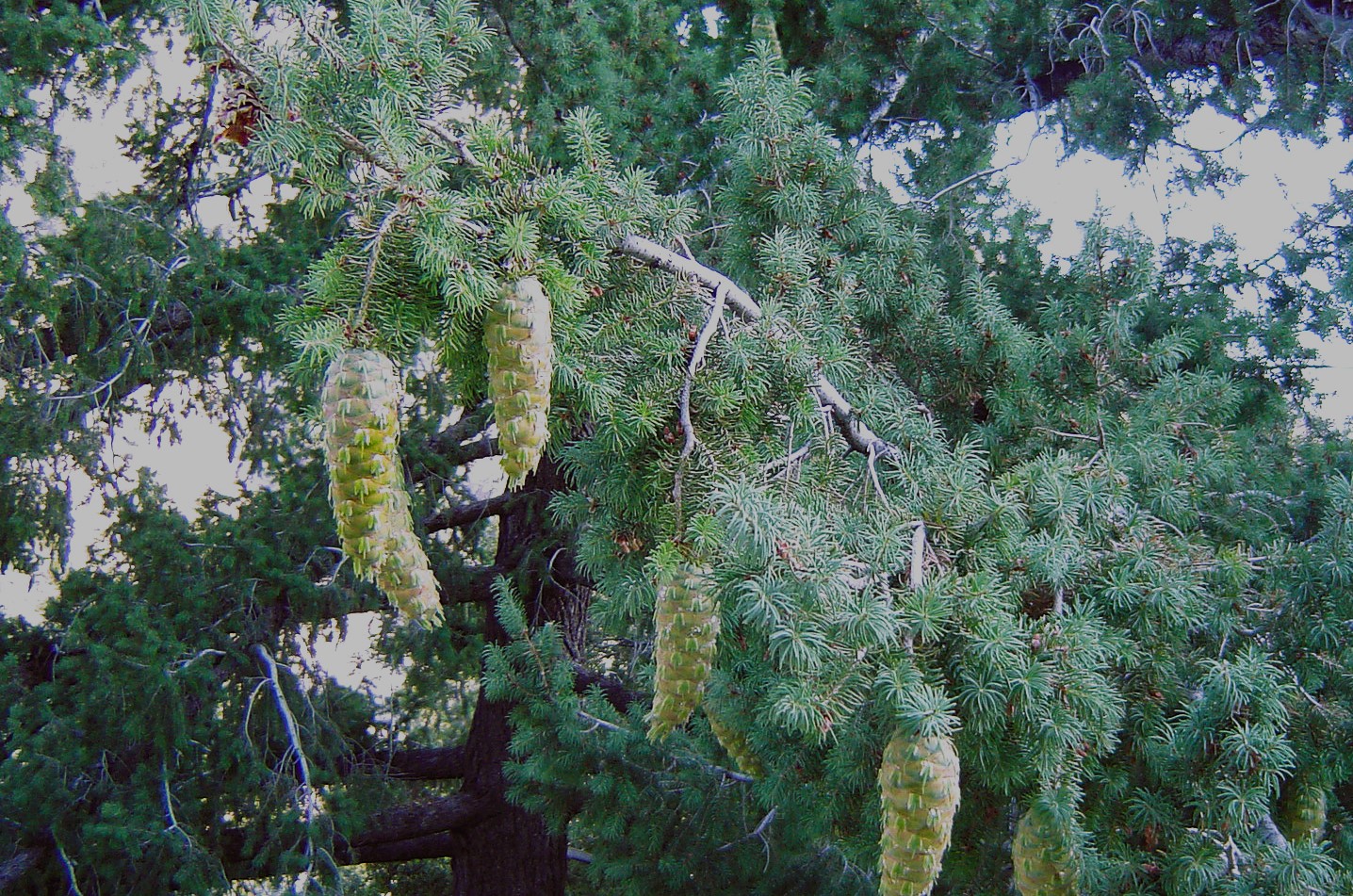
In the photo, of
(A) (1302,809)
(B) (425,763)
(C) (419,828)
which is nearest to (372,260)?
(A) (1302,809)

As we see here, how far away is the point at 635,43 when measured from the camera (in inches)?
191

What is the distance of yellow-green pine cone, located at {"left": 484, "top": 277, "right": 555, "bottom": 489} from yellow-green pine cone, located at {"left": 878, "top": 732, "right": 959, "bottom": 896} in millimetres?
642

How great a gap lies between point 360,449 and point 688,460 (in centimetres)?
69

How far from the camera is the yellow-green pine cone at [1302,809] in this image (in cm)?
216

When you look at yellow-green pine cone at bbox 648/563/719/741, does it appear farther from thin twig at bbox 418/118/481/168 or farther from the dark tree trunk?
the dark tree trunk

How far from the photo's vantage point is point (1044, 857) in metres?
1.84

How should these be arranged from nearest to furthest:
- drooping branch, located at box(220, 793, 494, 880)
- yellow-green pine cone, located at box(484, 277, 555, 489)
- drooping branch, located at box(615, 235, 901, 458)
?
1. yellow-green pine cone, located at box(484, 277, 555, 489)
2. drooping branch, located at box(615, 235, 901, 458)
3. drooping branch, located at box(220, 793, 494, 880)

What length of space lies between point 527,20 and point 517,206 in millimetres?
3166

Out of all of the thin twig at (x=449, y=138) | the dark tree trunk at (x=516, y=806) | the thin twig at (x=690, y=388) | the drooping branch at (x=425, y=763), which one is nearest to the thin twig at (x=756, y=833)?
the dark tree trunk at (x=516, y=806)

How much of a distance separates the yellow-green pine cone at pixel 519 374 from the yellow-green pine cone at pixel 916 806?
2.10ft

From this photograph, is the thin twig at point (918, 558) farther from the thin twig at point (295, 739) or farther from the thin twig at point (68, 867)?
the thin twig at point (68, 867)

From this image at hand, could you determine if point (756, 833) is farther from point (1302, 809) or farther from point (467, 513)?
point (467, 513)

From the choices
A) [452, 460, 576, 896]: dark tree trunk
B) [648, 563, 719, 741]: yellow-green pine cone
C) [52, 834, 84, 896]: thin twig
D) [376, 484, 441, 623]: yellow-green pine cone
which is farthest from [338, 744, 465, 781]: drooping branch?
[376, 484, 441, 623]: yellow-green pine cone

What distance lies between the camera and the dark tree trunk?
6.29 m
